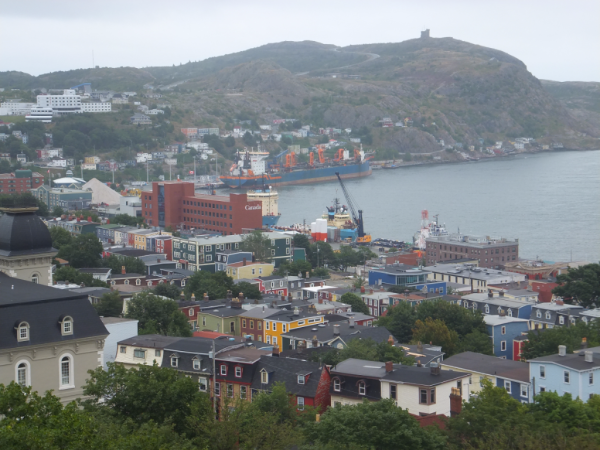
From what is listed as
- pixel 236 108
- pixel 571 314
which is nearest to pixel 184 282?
pixel 571 314

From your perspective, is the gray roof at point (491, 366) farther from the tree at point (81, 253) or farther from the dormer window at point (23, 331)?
the tree at point (81, 253)

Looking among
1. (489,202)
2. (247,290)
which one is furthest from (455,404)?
(489,202)

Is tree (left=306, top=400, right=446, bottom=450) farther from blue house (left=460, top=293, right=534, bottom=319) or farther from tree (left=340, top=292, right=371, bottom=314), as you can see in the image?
tree (left=340, top=292, right=371, bottom=314)

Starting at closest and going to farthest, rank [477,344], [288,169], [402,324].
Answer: [477,344]
[402,324]
[288,169]

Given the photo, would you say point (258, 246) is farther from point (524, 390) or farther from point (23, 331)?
point (23, 331)

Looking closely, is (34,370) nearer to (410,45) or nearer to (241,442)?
(241,442)

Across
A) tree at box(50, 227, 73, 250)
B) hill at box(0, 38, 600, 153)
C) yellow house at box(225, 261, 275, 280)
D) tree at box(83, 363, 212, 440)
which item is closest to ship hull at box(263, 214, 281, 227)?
tree at box(50, 227, 73, 250)
